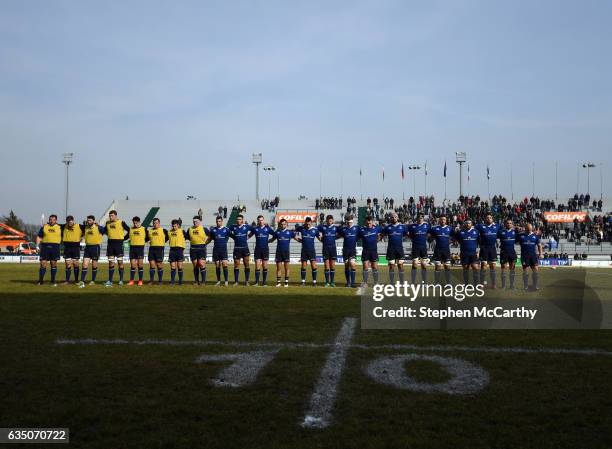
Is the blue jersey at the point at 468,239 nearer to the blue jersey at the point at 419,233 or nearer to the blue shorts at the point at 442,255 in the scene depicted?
the blue shorts at the point at 442,255

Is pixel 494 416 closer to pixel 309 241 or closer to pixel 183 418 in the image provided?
pixel 183 418

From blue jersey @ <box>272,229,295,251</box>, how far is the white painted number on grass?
10.7m

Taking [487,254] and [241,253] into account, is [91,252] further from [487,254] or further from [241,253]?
[487,254]

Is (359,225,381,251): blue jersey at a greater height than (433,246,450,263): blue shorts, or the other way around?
(359,225,381,251): blue jersey

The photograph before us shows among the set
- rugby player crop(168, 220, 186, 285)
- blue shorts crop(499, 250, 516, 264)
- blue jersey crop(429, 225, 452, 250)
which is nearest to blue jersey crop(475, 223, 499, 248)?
blue shorts crop(499, 250, 516, 264)

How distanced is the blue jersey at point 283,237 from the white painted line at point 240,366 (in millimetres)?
10344

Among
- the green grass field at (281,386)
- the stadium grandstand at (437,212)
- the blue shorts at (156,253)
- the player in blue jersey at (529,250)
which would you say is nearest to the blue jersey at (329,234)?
the blue shorts at (156,253)

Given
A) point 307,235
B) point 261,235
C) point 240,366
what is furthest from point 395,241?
point 240,366

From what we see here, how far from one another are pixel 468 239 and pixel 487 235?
76 cm

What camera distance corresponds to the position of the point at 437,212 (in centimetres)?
5394

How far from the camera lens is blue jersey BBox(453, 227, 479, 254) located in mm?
16969

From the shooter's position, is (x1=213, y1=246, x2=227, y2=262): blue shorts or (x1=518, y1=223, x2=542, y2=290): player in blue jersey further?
(x1=213, y1=246, x2=227, y2=262): blue shorts

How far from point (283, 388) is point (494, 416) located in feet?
6.72

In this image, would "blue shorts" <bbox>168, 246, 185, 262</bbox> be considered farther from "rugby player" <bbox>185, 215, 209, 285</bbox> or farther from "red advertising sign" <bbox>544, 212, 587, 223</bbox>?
Result: "red advertising sign" <bbox>544, 212, 587, 223</bbox>
